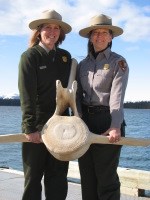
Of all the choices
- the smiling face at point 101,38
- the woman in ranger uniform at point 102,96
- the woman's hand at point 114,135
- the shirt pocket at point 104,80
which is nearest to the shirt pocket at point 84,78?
the woman in ranger uniform at point 102,96

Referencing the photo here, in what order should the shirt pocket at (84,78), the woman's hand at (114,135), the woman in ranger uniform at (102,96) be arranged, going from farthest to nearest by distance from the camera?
the shirt pocket at (84,78) → the woman in ranger uniform at (102,96) → the woman's hand at (114,135)

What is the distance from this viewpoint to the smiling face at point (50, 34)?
4207mm

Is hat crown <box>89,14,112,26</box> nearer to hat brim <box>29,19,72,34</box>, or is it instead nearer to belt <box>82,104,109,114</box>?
hat brim <box>29,19,72,34</box>

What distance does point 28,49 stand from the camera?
14.0ft

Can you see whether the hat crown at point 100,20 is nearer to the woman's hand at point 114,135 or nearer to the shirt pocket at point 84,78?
the shirt pocket at point 84,78

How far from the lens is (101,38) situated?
4211mm

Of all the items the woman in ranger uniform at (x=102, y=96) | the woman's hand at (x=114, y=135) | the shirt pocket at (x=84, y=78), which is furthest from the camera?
the shirt pocket at (x=84, y=78)

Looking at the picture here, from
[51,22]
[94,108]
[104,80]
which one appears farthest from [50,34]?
[94,108]

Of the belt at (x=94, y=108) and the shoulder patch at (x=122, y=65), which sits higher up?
the shoulder patch at (x=122, y=65)

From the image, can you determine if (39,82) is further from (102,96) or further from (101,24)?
(101,24)

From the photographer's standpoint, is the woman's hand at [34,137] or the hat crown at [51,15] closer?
the woman's hand at [34,137]

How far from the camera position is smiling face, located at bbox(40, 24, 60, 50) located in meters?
4.21

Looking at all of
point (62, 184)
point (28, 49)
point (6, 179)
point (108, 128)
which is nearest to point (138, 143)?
point (108, 128)

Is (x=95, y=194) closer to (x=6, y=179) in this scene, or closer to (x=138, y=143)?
(x=138, y=143)
